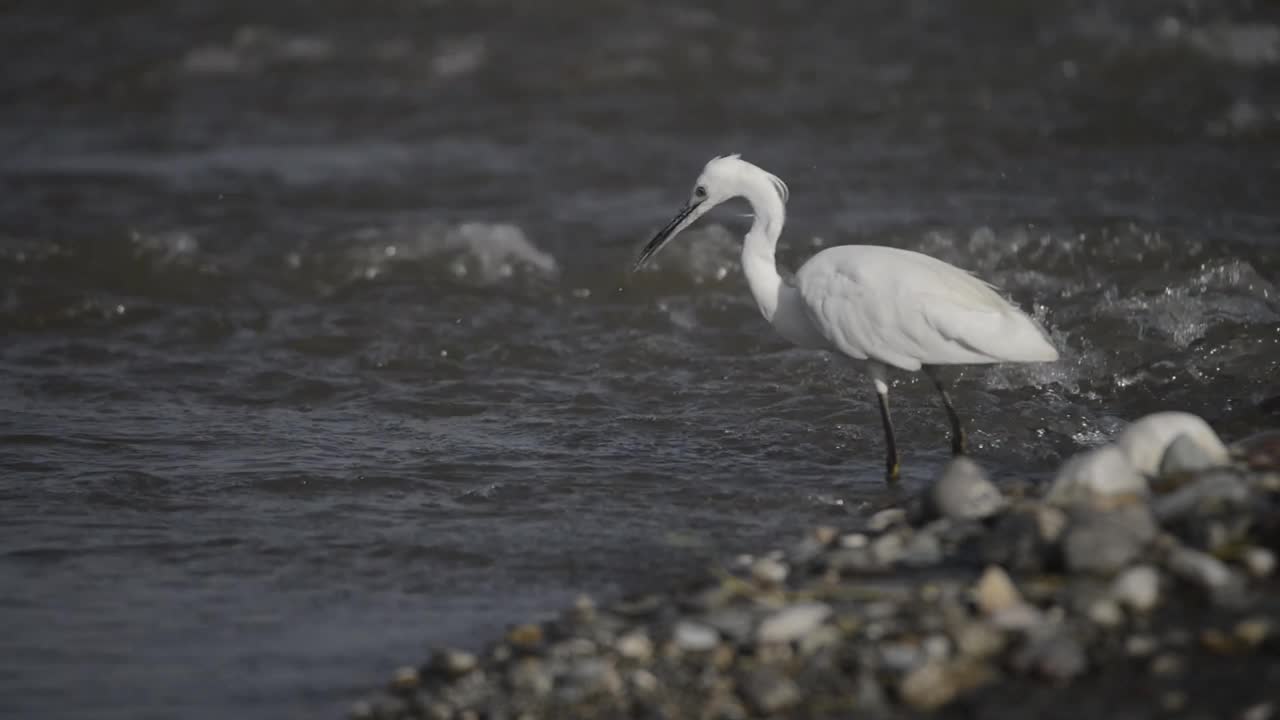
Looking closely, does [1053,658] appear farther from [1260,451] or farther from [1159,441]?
[1260,451]

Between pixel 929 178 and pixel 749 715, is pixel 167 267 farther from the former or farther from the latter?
pixel 749 715

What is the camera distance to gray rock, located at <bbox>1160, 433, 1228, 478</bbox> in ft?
15.0

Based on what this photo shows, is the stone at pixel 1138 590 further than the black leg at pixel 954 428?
No

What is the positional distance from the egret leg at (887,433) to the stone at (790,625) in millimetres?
2036

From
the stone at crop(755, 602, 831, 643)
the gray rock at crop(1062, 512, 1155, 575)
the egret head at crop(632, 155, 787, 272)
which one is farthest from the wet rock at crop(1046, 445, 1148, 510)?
the egret head at crop(632, 155, 787, 272)

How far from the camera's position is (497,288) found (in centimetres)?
935

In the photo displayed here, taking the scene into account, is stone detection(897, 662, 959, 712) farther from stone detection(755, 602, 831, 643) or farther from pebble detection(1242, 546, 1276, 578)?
pebble detection(1242, 546, 1276, 578)

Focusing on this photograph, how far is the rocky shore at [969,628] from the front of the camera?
348cm

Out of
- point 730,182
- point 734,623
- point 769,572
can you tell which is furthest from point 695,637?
point 730,182

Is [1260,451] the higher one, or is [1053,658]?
[1260,451]

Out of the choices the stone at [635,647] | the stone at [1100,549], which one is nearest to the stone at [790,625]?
the stone at [635,647]

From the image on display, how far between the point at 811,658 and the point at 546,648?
0.77 meters

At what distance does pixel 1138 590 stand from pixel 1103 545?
0.23m

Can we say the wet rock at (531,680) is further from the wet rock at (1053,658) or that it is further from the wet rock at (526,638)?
the wet rock at (1053,658)
